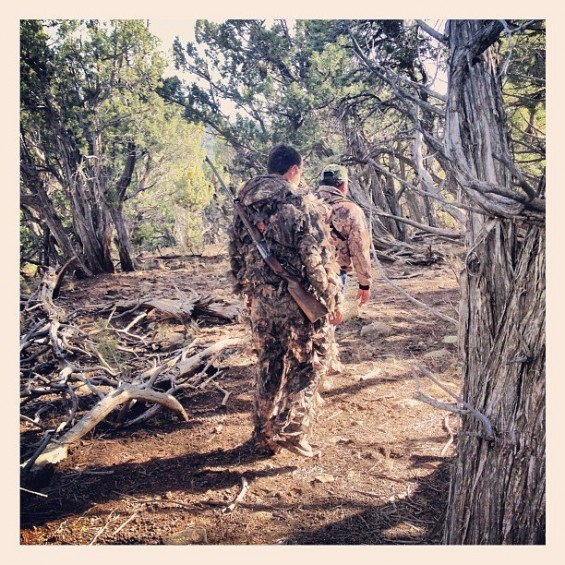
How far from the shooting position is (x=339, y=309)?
2895 mm

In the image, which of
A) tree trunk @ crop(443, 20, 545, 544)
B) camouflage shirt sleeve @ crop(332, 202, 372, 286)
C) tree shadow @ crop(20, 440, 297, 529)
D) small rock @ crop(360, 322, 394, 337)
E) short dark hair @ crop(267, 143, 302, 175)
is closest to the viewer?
tree trunk @ crop(443, 20, 545, 544)

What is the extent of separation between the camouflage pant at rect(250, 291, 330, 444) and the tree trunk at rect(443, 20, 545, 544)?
988 mm

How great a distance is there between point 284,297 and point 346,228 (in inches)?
37.6

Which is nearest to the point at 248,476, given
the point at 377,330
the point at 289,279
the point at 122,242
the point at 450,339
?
the point at 289,279

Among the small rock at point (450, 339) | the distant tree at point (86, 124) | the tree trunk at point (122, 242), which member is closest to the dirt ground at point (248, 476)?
the small rock at point (450, 339)

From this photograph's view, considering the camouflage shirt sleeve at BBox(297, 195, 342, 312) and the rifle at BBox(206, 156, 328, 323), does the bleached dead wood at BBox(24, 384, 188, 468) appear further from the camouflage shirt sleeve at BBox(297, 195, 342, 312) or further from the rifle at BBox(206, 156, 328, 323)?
the camouflage shirt sleeve at BBox(297, 195, 342, 312)

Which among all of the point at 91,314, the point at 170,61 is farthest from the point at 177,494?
the point at 170,61

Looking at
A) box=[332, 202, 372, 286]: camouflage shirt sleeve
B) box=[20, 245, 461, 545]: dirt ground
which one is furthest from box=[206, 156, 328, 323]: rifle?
box=[332, 202, 372, 286]: camouflage shirt sleeve

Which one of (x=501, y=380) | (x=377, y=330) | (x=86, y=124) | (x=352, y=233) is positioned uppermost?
(x=86, y=124)

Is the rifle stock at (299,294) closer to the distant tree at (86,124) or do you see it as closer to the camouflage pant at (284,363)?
the camouflage pant at (284,363)

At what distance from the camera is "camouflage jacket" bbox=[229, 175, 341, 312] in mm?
2467

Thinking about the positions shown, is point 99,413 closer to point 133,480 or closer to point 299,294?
point 133,480

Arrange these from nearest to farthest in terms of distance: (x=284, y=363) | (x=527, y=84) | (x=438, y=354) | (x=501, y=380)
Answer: (x=501, y=380) < (x=284, y=363) < (x=527, y=84) < (x=438, y=354)

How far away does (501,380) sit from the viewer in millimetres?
1521
